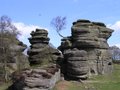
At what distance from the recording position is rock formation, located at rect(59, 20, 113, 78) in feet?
191

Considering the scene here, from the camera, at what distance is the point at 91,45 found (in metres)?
58.5

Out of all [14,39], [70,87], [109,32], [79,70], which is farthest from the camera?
[109,32]

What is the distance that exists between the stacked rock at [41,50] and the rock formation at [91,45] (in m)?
2.03

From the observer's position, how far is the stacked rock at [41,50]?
59.7 metres

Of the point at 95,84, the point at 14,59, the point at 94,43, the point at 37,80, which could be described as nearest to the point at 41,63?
the point at 14,59

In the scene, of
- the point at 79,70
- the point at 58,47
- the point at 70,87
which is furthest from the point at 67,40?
the point at 70,87

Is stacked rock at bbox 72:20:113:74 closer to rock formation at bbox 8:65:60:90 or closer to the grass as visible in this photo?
rock formation at bbox 8:65:60:90

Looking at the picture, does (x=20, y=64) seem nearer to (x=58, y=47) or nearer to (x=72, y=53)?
(x=58, y=47)

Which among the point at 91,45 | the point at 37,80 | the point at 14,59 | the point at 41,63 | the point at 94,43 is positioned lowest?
the point at 37,80

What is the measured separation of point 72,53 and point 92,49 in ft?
18.0

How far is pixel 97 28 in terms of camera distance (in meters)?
60.9

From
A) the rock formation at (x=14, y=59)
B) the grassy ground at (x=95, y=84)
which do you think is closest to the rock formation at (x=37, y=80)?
the grassy ground at (x=95, y=84)

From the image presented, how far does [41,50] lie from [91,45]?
7629 millimetres

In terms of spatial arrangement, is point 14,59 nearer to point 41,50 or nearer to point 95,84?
point 41,50
